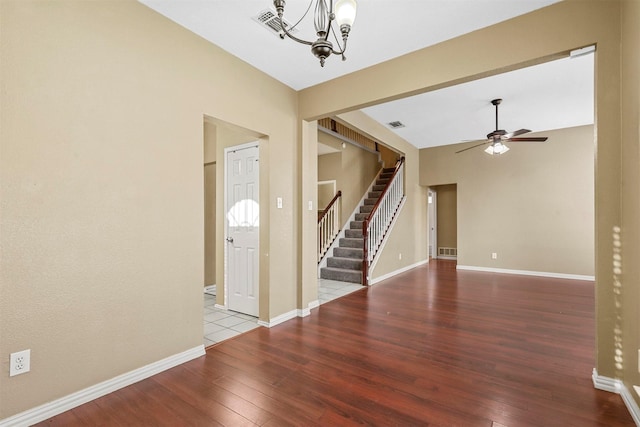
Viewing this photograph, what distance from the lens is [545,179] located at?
20.6 ft

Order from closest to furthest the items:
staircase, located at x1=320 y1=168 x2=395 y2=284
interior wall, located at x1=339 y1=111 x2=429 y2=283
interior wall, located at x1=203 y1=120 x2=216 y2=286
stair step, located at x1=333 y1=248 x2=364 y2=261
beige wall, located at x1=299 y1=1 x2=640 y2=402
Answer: beige wall, located at x1=299 y1=1 x2=640 y2=402 < interior wall, located at x1=203 y1=120 x2=216 y2=286 < interior wall, located at x1=339 y1=111 x2=429 y2=283 < staircase, located at x1=320 y1=168 x2=395 y2=284 < stair step, located at x1=333 y1=248 x2=364 y2=261

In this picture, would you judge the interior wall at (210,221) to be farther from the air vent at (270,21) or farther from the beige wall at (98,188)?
the air vent at (270,21)

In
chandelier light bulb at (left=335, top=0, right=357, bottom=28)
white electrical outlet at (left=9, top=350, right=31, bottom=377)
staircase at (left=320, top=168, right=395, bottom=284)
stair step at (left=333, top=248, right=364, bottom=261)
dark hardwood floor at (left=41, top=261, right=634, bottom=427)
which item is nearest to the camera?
chandelier light bulb at (left=335, top=0, right=357, bottom=28)

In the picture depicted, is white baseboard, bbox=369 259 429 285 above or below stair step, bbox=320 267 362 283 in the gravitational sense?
below

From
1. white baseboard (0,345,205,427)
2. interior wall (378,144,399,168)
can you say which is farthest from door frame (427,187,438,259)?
white baseboard (0,345,205,427)

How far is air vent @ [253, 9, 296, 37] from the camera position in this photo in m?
2.45

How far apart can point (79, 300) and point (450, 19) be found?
3.51 m

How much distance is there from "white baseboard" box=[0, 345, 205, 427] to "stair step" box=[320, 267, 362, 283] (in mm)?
3496

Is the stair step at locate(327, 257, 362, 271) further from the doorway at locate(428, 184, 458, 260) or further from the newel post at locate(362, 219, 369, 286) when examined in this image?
the doorway at locate(428, 184, 458, 260)

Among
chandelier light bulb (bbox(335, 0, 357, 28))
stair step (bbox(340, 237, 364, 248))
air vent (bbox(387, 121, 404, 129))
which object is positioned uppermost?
air vent (bbox(387, 121, 404, 129))

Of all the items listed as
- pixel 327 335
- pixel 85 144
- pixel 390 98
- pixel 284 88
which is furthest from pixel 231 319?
pixel 390 98

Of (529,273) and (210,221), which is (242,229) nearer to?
(210,221)

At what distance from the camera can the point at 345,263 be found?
6.09m

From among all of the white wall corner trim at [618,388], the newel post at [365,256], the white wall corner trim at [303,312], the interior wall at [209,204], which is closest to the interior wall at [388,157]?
the newel post at [365,256]
